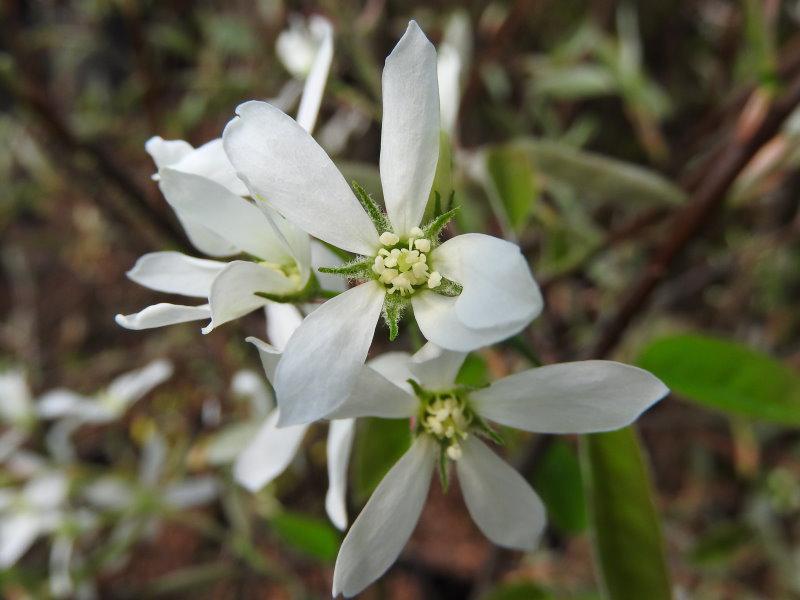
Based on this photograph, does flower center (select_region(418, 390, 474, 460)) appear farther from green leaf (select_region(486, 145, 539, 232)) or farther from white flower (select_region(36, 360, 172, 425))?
white flower (select_region(36, 360, 172, 425))

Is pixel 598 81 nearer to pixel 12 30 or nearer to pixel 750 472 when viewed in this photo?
pixel 750 472

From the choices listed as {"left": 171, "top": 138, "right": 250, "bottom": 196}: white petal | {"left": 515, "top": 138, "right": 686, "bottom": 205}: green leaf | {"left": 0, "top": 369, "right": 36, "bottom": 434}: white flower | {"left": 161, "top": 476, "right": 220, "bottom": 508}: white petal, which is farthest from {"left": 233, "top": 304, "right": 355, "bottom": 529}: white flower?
{"left": 0, "top": 369, "right": 36, "bottom": 434}: white flower

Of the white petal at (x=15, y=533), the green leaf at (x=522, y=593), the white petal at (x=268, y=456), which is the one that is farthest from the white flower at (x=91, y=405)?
the green leaf at (x=522, y=593)

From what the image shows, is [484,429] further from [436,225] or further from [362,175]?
[362,175]

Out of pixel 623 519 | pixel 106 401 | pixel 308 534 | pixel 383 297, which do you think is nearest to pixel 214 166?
pixel 383 297

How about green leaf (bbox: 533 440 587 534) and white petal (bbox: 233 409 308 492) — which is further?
green leaf (bbox: 533 440 587 534)

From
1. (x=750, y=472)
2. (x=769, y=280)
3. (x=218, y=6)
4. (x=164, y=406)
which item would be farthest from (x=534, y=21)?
(x=164, y=406)
